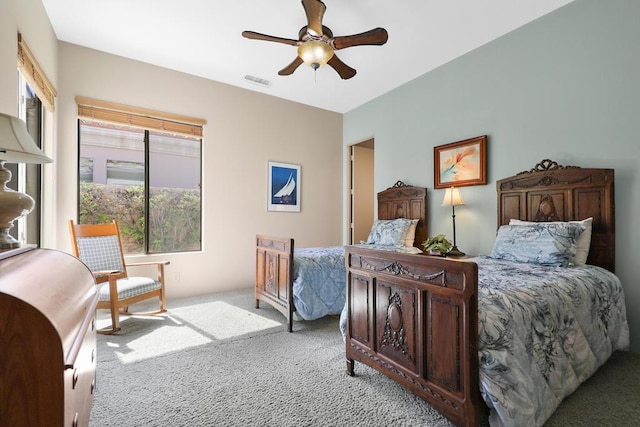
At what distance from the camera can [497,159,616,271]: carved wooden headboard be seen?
8.14 ft

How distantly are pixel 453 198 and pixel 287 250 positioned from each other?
77.4 inches

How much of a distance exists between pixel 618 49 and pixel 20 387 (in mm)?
4018

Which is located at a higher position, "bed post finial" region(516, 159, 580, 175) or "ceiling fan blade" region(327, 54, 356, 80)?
"ceiling fan blade" region(327, 54, 356, 80)

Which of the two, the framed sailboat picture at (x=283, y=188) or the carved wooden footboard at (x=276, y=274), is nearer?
the carved wooden footboard at (x=276, y=274)

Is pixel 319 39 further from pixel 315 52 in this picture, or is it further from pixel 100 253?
pixel 100 253

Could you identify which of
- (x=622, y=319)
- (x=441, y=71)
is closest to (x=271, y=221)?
(x=441, y=71)

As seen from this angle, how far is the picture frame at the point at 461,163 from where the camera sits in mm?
3418

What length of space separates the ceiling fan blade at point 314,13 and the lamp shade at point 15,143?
1.89m

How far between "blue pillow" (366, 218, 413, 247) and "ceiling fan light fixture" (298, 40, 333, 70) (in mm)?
2227

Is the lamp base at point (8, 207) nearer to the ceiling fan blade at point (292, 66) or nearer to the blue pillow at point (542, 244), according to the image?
the ceiling fan blade at point (292, 66)

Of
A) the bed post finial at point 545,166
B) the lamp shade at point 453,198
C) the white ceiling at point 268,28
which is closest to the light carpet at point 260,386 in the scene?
the bed post finial at point 545,166

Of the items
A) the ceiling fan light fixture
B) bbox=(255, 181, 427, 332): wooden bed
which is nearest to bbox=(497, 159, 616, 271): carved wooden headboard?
bbox=(255, 181, 427, 332): wooden bed

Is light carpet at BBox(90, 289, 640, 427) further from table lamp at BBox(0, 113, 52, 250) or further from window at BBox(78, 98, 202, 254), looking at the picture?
window at BBox(78, 98, 202, 254)

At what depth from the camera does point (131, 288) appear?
291 cm
